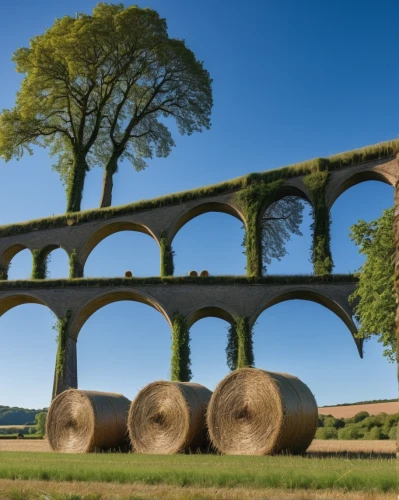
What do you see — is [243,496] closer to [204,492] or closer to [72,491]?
[204,492]

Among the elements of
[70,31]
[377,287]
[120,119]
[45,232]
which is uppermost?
[70,31]

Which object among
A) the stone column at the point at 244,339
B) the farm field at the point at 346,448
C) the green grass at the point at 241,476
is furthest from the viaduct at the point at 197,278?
the green grass at the point at 241,476

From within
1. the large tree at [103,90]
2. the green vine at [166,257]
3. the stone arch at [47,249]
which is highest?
the large tree at [103,90]

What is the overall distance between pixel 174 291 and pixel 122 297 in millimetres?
3417

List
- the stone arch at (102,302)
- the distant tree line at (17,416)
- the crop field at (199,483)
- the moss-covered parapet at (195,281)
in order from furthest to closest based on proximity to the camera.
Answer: the distant tree line at (17,416) → the stone arch at (102,302) → the moss-covered parapet at (195,281) → the crop field at (199,483)

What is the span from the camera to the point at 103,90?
46.5 metres

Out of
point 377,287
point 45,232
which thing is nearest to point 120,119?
point 45,232

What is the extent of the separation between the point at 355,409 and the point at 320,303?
23.0ft

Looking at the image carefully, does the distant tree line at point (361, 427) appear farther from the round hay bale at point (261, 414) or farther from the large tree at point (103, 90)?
the large tree at point (103, 90)

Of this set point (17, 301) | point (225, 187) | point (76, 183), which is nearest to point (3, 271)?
point (17, 301)

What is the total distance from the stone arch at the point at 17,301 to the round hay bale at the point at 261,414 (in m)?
19.8

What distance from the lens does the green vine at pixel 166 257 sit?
113 ft

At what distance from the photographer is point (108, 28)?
43750mm

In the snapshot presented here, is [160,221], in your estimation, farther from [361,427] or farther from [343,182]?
[361,427]
